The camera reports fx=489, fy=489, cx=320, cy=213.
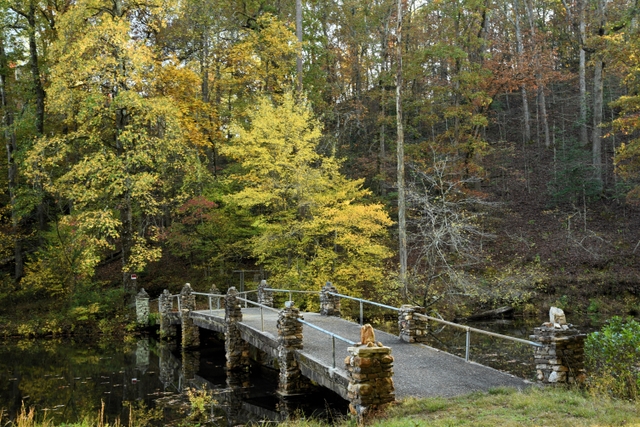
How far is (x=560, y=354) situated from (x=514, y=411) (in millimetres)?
1751

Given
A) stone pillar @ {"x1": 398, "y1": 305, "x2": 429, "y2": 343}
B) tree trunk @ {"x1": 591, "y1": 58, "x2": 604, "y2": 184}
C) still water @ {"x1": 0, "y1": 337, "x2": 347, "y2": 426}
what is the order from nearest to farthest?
still water @ {"x1": 0, "y1": 337, "x2": 347, "y2": 426} → stone pillar @ {"x1": 398, "y1": 305, "x2": 429, "y2": 343} → tree trunk @ {"x1": 591, "y1": 58, "x2": 604, "y2": 184}

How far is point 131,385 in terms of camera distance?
1338cm

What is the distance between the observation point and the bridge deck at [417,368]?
8.17 m

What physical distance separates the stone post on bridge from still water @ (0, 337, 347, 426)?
3.91 metres

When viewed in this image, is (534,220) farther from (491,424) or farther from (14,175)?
(14,175)

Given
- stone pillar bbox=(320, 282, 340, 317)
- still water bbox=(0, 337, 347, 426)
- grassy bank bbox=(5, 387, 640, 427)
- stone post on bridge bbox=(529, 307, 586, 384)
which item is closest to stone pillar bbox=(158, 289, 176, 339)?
still water bbox=(0, 337, 347, 426)

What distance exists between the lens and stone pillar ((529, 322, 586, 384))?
25.0 feet

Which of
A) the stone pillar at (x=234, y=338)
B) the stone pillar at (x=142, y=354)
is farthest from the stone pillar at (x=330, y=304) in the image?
the stone pillar at (x=142, y=354)

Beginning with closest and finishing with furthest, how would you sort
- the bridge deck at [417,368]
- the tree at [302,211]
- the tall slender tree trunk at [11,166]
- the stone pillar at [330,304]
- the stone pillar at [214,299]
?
the bridge deck at [417,368]
the stone pillar at [330,304]
the tree at [302,211]
the stone pillar at [214,299]
the tall slender tree trunk at [11,166]

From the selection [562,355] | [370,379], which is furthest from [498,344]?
[370,379]

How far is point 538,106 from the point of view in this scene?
115ft

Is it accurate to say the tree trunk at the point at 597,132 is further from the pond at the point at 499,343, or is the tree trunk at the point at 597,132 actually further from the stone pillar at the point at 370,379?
the stone pillar at the point at 370,379

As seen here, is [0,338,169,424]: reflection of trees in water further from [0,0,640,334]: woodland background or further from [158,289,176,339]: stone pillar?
[0,0,640,334]: woodland background

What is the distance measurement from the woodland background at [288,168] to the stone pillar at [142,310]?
47.2 inches
